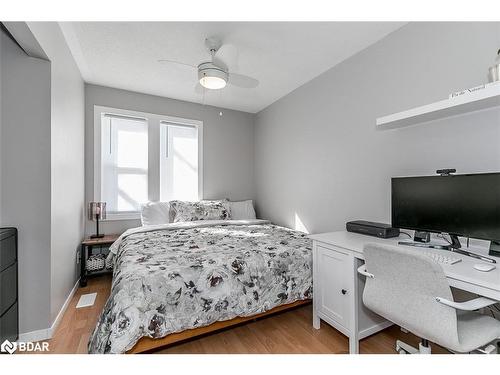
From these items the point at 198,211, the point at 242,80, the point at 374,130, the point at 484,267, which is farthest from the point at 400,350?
the point at 198,211

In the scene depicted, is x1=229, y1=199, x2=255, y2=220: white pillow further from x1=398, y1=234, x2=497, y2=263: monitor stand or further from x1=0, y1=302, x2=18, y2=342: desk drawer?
x1=0, y1=302, x2=18, y2=342: desk drawer

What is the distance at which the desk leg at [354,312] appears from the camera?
5.19ft

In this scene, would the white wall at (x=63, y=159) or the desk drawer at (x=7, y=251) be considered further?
the white wall at (x=63, y=159)

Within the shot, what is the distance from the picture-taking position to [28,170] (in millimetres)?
1710

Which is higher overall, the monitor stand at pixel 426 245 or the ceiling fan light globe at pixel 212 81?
the ceiling fan light globe at pixel 212 81

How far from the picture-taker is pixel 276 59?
97.7 inches

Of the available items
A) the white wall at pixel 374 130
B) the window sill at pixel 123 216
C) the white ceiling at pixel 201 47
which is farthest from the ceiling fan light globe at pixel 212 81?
the window sill at pixel 123 216

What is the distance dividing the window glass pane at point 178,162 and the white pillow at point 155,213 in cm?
34

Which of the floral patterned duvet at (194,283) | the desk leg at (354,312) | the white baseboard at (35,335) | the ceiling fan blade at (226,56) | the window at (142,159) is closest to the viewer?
the floral patterned duvet at (194,283)

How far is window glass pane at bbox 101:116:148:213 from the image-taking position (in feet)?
10.8

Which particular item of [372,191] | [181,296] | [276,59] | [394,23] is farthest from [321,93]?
[181,296]

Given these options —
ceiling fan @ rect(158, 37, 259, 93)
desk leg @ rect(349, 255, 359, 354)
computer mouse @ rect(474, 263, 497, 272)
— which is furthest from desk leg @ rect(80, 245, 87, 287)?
computer mouse @ rect(474, 263, 497, 272)

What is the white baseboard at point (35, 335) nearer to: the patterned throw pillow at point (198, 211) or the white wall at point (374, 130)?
the patterned throw pillow at point (198, 211)

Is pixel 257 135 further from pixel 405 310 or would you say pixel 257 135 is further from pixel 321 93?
pixel 405 310
